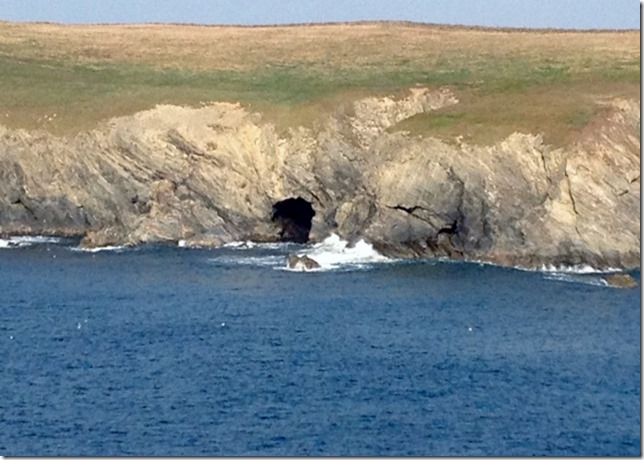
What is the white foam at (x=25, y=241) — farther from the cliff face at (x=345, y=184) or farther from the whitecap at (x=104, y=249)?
the whitecap at (x=104, y=249)

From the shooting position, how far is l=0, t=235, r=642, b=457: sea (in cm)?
5525

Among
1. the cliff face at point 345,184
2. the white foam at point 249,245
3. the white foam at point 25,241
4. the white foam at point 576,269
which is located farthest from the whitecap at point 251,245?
the white foam at point 576,269

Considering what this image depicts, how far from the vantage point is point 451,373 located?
64.5 m

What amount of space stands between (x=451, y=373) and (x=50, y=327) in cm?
2280

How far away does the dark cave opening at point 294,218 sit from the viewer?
4264 inches

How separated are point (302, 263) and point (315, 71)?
3844cm

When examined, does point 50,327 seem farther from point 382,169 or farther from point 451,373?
point 382,169

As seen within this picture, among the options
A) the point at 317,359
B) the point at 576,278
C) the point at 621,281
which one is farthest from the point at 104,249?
the point at 317,359

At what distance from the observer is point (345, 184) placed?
106 m

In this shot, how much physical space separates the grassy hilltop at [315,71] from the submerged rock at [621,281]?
13.5 metres

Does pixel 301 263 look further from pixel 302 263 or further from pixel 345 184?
pixel 345 184

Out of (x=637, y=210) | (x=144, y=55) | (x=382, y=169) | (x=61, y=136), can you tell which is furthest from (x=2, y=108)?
(x=637, y=210)

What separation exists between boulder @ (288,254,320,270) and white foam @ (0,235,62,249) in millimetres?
22623

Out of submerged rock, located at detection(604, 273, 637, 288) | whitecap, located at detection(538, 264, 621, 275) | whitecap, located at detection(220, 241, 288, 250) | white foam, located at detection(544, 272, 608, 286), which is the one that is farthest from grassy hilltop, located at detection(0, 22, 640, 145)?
submerged rock, located at detection(604, 273, 637, 288)
